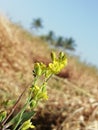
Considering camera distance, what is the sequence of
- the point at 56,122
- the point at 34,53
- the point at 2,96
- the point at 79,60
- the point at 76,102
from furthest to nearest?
the point at 79,60 → the point at 34,53 → the point at 76,102 → the point at 56,122 → the point at 2,96

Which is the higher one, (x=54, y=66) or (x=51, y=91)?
(x=51, y=91)

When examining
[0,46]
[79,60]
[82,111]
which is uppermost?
[79,60]

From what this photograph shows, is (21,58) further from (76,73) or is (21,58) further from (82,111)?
(82,111)

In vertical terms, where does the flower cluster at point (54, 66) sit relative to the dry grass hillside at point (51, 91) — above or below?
below

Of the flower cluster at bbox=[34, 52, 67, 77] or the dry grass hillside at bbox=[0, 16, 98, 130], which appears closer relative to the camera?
the flower cluster at bbox=[34, 52, 67, 77]

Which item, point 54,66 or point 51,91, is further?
point 51,91

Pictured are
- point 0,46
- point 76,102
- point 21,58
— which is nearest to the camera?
point 76,102

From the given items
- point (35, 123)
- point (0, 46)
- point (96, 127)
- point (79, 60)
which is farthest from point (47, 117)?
point (79, 60)

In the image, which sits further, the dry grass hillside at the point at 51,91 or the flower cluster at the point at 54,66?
the dry grass hillside at the point at 51,91
